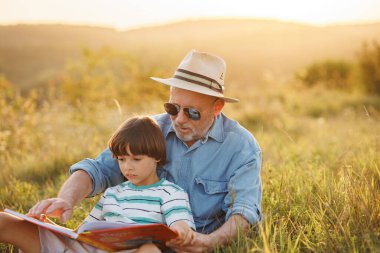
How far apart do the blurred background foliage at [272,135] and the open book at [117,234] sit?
1.73 ft

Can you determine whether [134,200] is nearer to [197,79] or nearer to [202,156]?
[202,156]

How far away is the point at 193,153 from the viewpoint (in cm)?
373

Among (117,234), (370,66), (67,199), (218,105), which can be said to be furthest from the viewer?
(370,66)

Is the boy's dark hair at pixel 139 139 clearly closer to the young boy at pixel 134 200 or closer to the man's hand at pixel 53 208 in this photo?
the young boy at pixel 134 200

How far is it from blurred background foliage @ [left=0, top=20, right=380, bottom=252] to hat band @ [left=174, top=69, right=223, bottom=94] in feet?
3.11

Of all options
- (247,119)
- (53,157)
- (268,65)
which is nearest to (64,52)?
(268,65)

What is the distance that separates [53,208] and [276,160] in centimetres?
365

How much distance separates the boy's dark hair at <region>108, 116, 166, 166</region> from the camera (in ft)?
11.1

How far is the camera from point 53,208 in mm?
3182

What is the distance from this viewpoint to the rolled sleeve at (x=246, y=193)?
331 cm

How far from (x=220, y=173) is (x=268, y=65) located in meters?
50.1

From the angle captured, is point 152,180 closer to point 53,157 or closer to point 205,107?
point 205,107

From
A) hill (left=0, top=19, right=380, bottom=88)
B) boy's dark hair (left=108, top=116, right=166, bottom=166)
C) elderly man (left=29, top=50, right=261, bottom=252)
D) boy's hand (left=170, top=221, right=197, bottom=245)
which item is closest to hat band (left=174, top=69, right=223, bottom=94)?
elderly man (left=29, top=50, right=261, bottom=252)

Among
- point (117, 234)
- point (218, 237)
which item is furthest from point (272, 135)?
point (117, 234)
